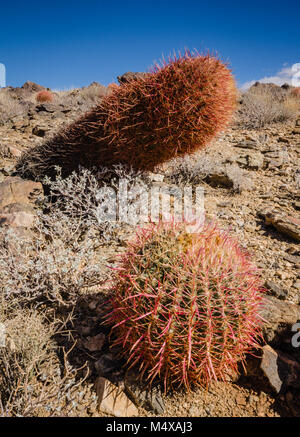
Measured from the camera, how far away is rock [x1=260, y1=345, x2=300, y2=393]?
1.77 m

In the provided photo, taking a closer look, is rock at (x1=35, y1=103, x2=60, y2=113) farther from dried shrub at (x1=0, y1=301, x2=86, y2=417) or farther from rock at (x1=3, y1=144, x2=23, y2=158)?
dried shrub at (x1=0, y1=301, x2=86, y2=417)

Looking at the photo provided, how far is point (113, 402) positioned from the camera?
1.70 m

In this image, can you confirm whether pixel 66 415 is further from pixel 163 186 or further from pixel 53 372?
pixel 163 186

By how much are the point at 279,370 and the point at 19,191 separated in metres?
3.67

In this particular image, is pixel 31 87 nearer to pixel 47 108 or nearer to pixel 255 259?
pixel 47 108

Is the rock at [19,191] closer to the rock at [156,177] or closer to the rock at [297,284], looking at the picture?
the rock at [156,177]

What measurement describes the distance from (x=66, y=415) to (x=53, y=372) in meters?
0.35

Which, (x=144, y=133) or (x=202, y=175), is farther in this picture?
(x=202, y=175)

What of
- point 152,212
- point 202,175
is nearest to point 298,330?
point 152,212

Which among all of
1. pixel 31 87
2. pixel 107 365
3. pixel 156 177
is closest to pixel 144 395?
pixel 107 365

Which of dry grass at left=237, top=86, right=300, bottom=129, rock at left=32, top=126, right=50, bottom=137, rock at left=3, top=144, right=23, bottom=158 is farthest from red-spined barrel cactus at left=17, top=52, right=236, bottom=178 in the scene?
dry grass at left=237, top=86, right=300, bottom=129

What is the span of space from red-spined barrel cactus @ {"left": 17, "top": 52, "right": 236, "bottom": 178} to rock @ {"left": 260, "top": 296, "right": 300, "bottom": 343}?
6.23 ft

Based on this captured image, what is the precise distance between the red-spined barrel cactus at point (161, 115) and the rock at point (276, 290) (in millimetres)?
1696
